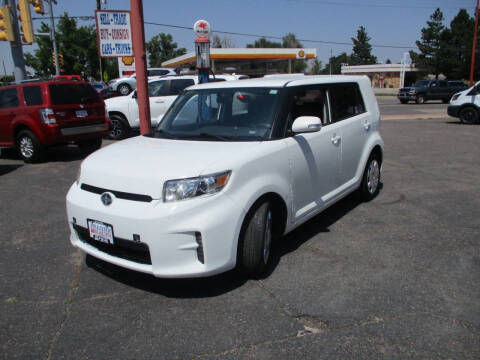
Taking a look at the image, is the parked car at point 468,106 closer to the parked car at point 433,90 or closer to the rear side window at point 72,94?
the rear side window at point 72,94

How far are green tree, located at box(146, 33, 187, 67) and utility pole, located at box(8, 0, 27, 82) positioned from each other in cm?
9304

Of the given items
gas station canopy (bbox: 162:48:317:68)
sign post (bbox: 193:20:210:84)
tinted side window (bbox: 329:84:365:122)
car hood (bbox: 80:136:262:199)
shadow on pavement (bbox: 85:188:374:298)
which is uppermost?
gas station canopy (bbox: 162:48:317:68)

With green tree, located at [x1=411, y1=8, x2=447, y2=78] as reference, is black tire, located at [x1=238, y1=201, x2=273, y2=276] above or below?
below

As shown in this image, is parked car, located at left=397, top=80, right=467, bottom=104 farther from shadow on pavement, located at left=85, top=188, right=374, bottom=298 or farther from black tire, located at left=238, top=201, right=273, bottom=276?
black tire, located at left=238, top=201, right=273, bottom=276

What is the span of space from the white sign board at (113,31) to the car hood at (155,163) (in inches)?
218

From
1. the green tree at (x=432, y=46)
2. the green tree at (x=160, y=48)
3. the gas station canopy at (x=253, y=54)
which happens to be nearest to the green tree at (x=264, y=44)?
the green tree at (x=160, y=48)

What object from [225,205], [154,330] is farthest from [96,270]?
[225,205]

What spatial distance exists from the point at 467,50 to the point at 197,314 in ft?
233

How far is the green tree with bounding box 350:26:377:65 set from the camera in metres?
106

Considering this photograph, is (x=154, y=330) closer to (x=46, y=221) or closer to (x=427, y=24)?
(x=46, y=221)

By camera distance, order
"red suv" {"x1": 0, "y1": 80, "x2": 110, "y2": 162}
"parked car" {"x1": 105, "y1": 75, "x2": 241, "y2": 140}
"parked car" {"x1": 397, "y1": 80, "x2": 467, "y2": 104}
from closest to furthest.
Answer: "red suv" {"x1": 0, "y1": 80, "x2": 110, "y2": 162}, "parked car" {"x1": 105, "y1": 75, "x2": 241, "y2": 140}, "parked car" {"x1": 397, "y1": 80, "x2": 467, "y2": 104}

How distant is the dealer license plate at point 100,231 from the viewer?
3264 mm

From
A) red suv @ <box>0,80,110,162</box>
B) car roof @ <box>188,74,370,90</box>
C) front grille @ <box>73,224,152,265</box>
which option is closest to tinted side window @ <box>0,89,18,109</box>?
red suv @ <box>0,80,110,162</box>

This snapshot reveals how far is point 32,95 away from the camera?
29.8ft
